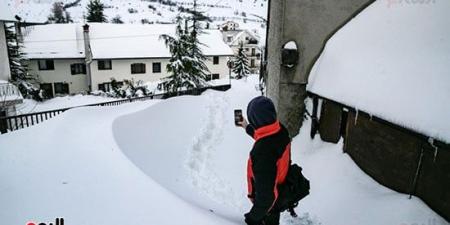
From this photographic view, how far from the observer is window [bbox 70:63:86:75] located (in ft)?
89.5

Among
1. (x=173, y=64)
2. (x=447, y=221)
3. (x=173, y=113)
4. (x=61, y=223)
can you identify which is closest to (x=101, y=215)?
(x=61, y=223)

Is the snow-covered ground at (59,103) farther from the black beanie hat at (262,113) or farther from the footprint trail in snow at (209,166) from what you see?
the black beanie hat at (262,113)

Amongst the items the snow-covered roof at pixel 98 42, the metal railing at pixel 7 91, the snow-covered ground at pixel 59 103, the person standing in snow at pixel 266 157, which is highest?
the snow-covered roof at pixel 98 42

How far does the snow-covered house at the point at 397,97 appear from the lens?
350cm

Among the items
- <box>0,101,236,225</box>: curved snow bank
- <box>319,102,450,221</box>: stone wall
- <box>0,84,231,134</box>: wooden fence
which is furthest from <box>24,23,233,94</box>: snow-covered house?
<box>319,102,450,221</box>: stone wall

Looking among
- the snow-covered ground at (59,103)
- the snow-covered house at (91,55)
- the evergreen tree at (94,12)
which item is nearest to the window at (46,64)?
the snow-covered house at (91,55)

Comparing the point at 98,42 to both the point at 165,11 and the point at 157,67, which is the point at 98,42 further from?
the point at 165,11

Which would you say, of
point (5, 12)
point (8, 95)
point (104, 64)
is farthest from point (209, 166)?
point (104, 64)

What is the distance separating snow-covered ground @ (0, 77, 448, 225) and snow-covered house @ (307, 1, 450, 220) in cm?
33

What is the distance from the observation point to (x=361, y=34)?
257 inches

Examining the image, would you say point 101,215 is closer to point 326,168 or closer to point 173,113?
point 326,168

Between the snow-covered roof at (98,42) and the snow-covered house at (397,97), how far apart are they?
77.0 feet

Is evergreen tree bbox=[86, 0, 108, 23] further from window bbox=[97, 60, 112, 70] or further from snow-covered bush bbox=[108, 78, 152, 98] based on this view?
snow-covered bush bbox=[108, 78, 152, 98]

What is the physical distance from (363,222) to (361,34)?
445cm
